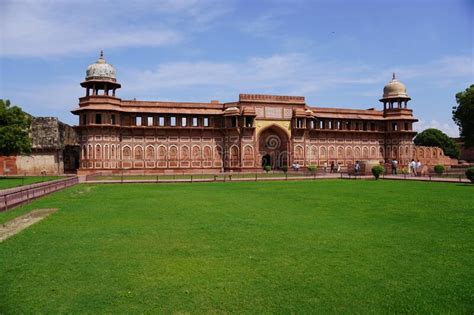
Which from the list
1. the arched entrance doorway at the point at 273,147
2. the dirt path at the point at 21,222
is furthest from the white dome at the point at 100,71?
the dirt path at the point at 21,222

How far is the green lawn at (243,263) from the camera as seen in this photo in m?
4.70

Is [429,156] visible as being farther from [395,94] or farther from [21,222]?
[21,222]

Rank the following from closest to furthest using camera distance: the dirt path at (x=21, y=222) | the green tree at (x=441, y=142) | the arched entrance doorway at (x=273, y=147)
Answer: the dirt path at (x=21, y=222) → the arched entrance doorway at (x=273, y=147) → the green tree at (x=441, y=142)

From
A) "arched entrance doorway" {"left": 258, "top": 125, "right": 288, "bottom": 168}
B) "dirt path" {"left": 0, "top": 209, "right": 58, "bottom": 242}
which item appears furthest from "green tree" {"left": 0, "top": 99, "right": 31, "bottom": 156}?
"arched entrance doorway" {"left": 258, "top": 125, "right": 288, "bottom": 168}

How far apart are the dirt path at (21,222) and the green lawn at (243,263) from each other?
15.2 inches

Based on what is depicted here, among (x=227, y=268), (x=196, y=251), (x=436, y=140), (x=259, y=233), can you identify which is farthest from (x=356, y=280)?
(x=436, y=140)

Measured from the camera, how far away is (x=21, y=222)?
400 inches

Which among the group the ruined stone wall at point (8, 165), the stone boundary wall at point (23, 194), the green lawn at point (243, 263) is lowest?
the green lawn at point (243, 263)

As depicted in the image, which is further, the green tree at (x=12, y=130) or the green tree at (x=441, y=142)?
the green tree at (x=441, y=142)

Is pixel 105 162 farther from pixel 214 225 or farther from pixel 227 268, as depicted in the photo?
pixel 227 268

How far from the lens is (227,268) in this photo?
592 centimetres

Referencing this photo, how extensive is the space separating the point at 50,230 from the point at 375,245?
666 centimetres

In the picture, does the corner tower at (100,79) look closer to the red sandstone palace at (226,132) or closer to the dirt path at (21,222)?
the red sandstone palace at (226,132)

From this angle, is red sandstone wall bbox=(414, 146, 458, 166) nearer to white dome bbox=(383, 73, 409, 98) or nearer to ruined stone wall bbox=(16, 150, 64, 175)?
white dome bbox=(383, 73, 409, 98)
